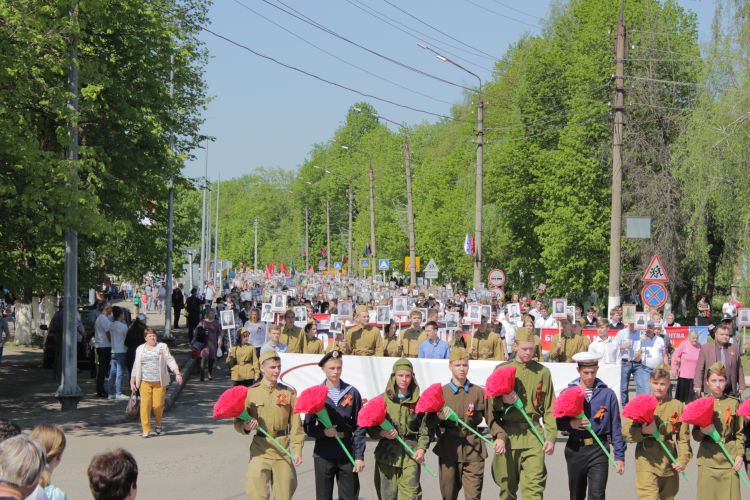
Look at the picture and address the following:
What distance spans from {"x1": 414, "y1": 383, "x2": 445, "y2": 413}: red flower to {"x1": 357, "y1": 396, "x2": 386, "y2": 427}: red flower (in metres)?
0.34

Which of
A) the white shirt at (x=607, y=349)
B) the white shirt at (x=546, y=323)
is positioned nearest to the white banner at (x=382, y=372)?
the white shirt at (x=607, y=349)

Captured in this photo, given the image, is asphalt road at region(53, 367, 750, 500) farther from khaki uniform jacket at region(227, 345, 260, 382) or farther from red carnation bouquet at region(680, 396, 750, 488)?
red carnation bouquet at region(680, 396, 750, 488)

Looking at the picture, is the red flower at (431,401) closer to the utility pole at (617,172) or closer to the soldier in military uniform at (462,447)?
the soldier in military uniform at (462,447)

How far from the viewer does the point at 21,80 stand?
1703cm

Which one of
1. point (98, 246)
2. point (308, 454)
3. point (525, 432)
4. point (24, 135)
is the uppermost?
point (24, 135)

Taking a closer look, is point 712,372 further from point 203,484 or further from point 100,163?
point 100,163

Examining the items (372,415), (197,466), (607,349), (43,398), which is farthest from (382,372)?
(372,415)

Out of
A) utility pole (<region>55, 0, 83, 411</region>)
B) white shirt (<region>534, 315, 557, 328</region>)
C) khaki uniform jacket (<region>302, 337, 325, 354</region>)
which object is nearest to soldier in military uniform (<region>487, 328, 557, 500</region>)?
khaki uniform jacket (<region>302, 337, 325, 354</region>)

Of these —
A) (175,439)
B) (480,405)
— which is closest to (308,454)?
(175,439)

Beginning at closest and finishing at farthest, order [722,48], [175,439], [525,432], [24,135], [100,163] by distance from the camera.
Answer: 1. [525,432]
2. [175,439]
3. [24,135]
4. [100,163]
5. [722,48]

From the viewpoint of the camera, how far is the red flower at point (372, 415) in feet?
29.5

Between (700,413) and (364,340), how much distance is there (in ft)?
30.7

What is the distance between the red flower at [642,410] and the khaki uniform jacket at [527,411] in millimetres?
698

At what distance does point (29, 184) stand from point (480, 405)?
10454mm
